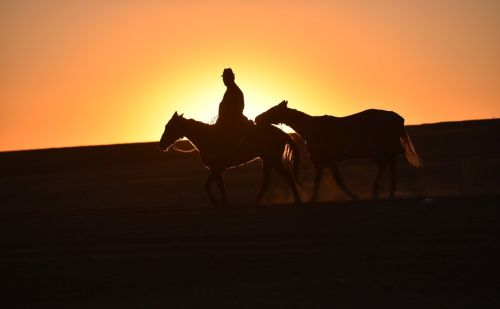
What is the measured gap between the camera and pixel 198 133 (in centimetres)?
1978

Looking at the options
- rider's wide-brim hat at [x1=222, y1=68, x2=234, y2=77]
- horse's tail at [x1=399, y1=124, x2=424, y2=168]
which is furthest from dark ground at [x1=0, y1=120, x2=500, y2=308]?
rider's wide-brim hat at [x1=222, y1=68, x2=234, y2=77]

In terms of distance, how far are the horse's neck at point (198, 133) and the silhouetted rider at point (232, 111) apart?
0.34 meters

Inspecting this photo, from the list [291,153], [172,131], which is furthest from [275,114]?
[172,131]

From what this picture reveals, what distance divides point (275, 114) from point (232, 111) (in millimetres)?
857

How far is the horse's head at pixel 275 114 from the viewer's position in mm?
19716

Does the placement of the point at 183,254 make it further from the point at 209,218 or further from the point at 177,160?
the point at 177,160

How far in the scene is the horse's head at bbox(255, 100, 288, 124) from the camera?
64.7 feet

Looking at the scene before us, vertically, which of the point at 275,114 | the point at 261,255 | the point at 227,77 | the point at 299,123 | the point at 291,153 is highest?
the point at 227,77

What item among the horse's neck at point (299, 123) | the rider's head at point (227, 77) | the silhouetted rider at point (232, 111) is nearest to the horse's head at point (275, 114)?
the horse's neck at point (299, 123)

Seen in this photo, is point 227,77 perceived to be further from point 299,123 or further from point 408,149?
point 408,149

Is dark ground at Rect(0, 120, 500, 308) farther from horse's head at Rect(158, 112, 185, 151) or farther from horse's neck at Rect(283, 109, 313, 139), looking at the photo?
horse's neck at Rect(283, 109, 313, 139)

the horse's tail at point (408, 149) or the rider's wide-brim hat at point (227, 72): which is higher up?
the rider's wide-brim hat at point (227, 72)

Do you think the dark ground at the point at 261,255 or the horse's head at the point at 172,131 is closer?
the dark ground at the point at 261,255

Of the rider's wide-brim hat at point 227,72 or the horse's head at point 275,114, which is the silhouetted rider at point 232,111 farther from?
the horse's head at point 275,114
